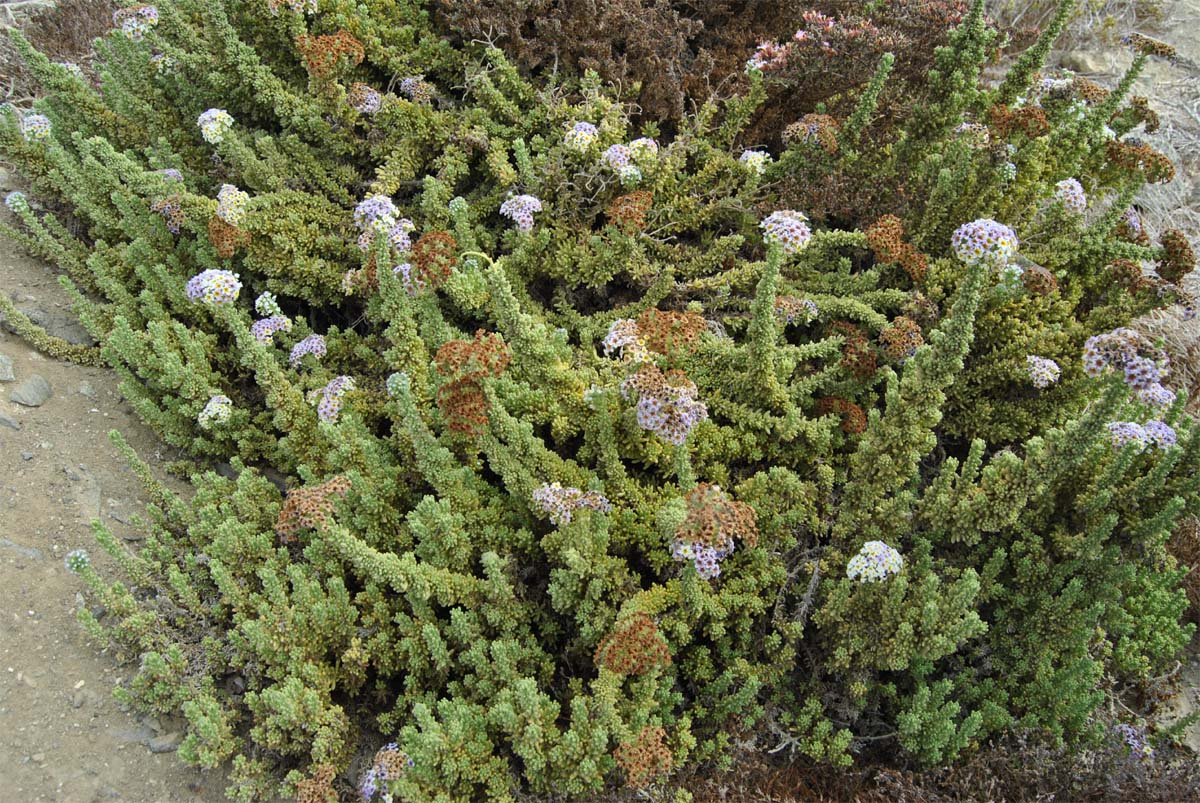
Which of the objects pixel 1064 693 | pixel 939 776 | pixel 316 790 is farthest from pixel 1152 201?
pixel 316 790

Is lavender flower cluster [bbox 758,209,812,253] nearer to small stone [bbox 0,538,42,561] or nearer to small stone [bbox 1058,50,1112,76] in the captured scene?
small stone [bbox 0,538,42,561]

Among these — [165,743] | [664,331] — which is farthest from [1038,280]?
[165,743]

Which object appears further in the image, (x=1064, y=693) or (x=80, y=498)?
(x=80, y=498)

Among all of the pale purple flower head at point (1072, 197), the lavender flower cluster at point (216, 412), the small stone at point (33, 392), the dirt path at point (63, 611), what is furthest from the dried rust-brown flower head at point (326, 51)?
the pale purple flower head at point (1072, 197)

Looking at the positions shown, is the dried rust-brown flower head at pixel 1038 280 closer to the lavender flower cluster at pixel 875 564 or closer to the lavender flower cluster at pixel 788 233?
the lavender flower cluster at pixel 788 233

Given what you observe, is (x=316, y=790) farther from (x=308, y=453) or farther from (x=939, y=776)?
(x=939, y=776)

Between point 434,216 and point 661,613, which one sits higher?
point 434,216

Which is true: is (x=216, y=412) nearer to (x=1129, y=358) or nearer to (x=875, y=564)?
(x=875, y=564)
